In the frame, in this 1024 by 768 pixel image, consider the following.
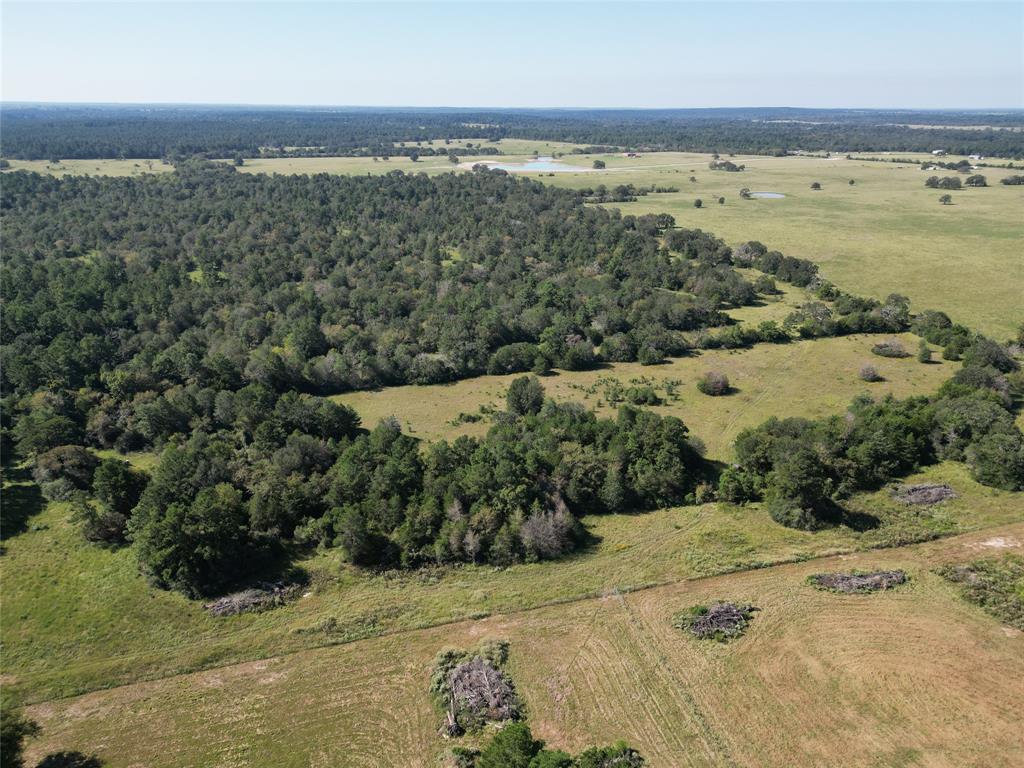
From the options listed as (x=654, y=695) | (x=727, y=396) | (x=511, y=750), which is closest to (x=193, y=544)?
(x=511, y=750)

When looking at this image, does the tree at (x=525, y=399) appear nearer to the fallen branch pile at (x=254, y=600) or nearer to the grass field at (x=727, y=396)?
the grass field at (x=727, y=396)

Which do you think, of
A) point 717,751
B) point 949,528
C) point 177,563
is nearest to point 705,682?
point 717,751

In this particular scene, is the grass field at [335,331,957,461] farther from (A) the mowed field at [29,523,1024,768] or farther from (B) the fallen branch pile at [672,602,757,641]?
(A) the mowed field at [29,523,1024,768]

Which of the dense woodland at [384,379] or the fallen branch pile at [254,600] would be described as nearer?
the fallen branch pile at [254,600]

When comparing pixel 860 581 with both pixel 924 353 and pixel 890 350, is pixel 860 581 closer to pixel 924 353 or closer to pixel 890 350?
pixel 924 353

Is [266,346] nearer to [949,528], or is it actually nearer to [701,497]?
[701,497]

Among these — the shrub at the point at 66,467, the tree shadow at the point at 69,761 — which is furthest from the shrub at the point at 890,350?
the shrub at the point at 66,467
